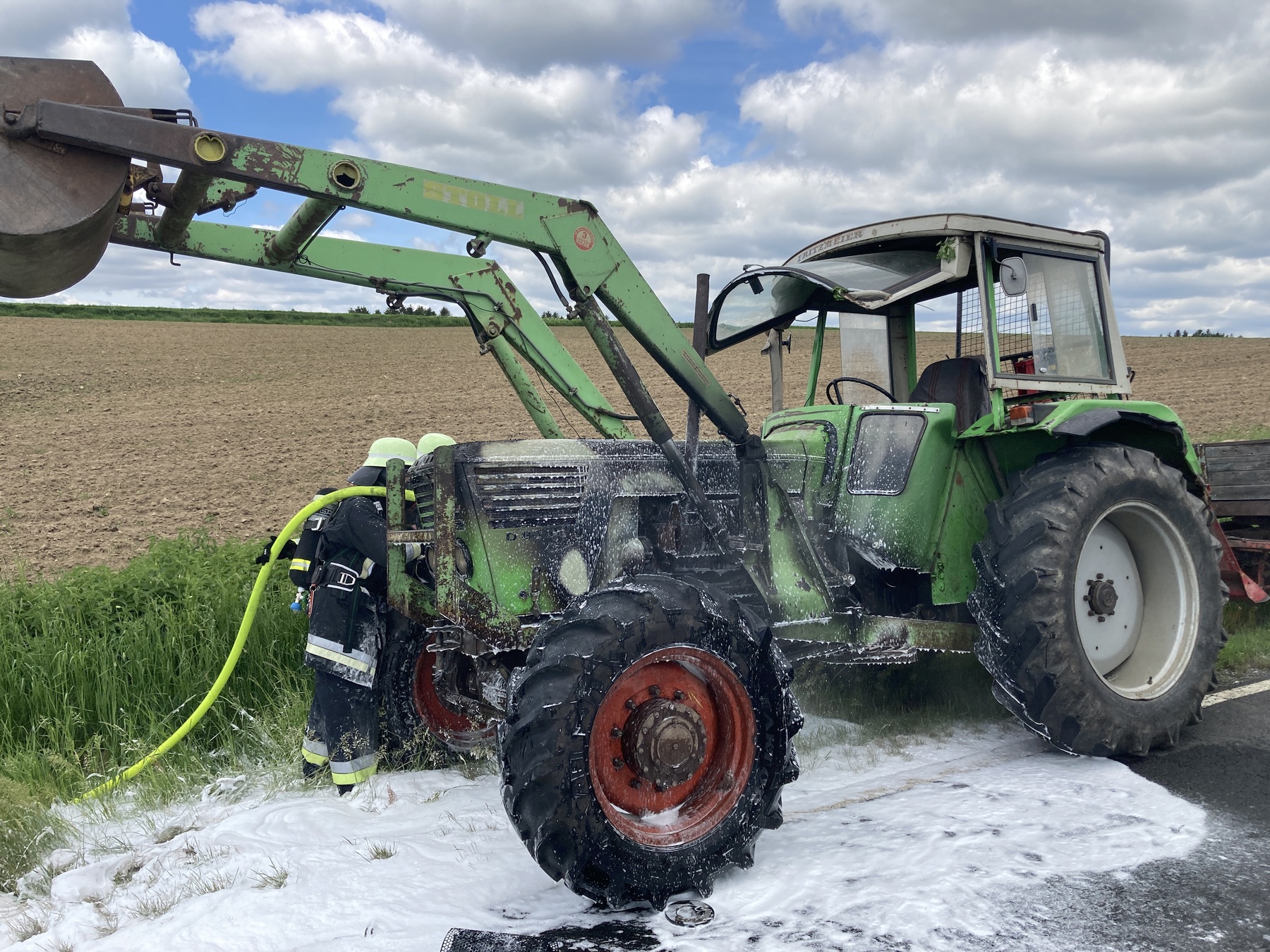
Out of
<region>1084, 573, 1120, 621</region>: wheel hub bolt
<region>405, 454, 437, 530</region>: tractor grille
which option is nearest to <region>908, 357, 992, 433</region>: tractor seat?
<region>1084, 573, 1120, 621</region>: wheel hub bolt

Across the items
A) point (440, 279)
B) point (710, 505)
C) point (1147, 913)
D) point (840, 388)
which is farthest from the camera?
point (840, 388)

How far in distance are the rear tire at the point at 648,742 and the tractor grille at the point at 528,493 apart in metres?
0.76

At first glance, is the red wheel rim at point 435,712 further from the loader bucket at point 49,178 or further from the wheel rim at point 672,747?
the loader bucket at point 49,178

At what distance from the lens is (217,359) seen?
27.1 m

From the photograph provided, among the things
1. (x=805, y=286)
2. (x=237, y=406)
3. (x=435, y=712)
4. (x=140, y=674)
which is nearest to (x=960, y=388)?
(x=805, y=286)

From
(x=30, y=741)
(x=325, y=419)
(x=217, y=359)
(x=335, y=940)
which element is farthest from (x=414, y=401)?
(x=335, y=940)

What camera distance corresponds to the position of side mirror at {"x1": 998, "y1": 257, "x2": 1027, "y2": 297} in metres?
4.50

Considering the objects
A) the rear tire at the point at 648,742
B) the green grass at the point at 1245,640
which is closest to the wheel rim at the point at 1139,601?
the green grass at the point at 1245,640

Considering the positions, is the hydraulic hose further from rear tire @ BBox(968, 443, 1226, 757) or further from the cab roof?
rear tire @ BBox(968, 443, 1226, 757)

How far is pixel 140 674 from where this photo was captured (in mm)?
5797

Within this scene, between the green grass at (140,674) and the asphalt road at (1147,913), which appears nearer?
the asphalt road at (1147,913)

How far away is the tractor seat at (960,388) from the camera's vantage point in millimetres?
5191

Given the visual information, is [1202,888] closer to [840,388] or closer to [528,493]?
[528,493]

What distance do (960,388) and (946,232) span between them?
99 centimetres
